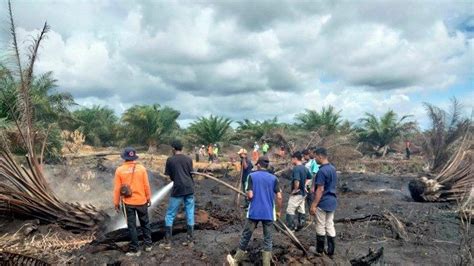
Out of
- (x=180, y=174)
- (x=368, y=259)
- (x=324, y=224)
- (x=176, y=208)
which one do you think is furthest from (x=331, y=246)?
(x=180, y=174)

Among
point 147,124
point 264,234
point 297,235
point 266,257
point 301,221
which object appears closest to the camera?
point 266,257

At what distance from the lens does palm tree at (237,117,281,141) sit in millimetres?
33750

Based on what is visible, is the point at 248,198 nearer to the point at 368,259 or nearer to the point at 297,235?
the point at 368,259

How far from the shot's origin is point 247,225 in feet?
21.0

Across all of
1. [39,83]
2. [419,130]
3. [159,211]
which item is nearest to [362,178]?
[419,130]

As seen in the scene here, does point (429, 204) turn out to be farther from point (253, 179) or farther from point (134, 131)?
point (134, 131)

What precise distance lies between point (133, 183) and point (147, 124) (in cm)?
2520

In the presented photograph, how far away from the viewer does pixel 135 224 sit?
22.0 ft

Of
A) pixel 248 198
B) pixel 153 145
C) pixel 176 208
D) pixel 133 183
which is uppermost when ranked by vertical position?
pixel 153 145

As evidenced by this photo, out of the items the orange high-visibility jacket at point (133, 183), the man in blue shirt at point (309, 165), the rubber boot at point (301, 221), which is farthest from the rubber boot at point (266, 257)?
the man in blue shirt at point (309, 165)

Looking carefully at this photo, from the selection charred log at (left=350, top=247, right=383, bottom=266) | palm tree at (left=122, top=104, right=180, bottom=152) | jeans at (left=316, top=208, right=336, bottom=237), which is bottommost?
charred log at (left=350, top=247, right=383, bottom=266)

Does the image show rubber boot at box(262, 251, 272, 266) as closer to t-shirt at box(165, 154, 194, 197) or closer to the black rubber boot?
the black rubber boot

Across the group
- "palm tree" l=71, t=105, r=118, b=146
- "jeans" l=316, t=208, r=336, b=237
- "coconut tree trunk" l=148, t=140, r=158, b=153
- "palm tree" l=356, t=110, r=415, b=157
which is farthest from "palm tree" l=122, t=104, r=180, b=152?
"jeans" l=316, t=208, r=336, b=237

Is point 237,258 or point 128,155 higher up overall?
point 128,155
